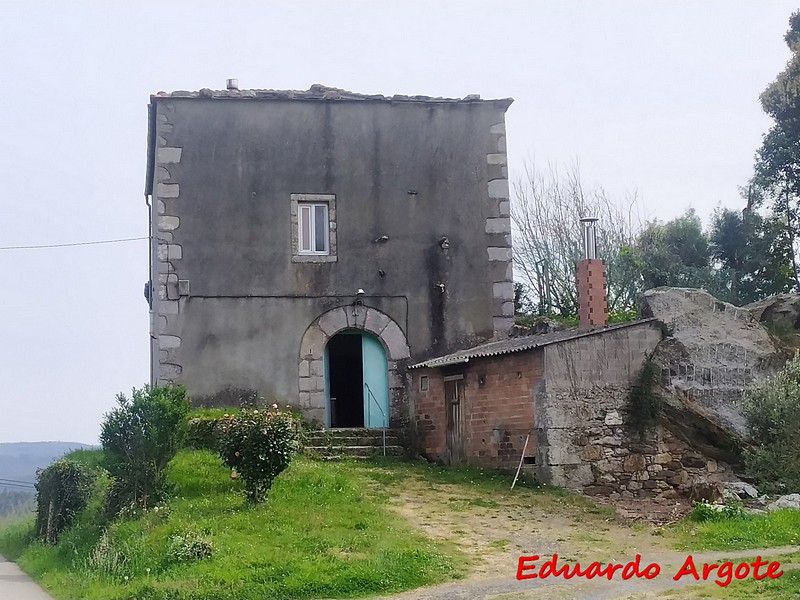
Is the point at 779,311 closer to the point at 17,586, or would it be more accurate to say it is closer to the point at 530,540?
the point at 530,540

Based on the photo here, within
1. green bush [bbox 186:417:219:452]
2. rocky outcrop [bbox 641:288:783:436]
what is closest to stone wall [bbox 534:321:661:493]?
rocky outcrop [bbox 641:288:783:436]

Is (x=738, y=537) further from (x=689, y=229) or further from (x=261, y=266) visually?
(x=689, y=229)

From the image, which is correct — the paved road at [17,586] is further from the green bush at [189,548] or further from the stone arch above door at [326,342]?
the stone arch above door at [326,342]

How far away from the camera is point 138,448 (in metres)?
13.1

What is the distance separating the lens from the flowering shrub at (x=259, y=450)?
12.1 metres

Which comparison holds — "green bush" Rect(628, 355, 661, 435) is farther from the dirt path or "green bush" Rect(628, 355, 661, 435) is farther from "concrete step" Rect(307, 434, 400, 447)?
"concrete step" Rect(307, 434, 400, 447)

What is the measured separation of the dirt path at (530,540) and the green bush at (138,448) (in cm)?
323

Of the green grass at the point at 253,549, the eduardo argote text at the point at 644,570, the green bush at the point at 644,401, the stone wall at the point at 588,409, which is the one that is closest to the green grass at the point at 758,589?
the eduardo argote text at the point at 644,570

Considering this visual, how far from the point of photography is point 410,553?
10.1 metres

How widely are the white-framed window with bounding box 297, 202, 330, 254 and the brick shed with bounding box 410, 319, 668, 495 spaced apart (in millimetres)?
3937

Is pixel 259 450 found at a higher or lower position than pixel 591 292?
lower

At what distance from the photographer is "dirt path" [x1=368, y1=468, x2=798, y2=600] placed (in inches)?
349

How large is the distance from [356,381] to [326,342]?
3794mm

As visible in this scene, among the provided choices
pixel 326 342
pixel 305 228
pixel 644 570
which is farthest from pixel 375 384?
pixel 644 570
